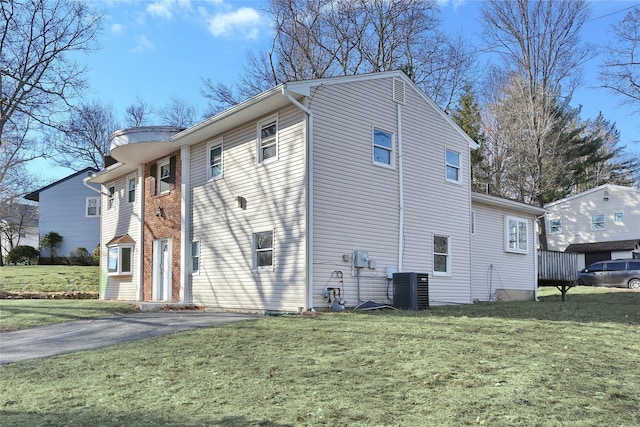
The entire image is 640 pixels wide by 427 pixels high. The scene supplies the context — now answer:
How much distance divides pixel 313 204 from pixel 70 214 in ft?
87.0

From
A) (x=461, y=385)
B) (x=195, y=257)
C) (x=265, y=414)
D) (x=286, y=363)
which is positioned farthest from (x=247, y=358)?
(x=195, y=257)

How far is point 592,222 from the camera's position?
3497 centimetres

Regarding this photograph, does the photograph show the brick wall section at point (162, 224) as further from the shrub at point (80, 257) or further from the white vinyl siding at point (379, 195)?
the shrub at point (80, 257)

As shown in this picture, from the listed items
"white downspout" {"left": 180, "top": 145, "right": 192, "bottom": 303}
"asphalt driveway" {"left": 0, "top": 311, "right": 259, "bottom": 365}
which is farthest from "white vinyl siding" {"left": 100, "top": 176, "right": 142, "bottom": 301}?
"asphalt driveway" {"left": 0, "top": 311, "right": 259, "bottom": 365}

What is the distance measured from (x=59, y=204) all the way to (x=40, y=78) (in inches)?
493

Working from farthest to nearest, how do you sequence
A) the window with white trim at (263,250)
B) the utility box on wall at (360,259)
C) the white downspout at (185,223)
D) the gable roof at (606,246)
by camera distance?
the gable roof at (606,246), the white downspout at (185,223), the window with white trim at (263,250), the utility box on wall at (360,259)

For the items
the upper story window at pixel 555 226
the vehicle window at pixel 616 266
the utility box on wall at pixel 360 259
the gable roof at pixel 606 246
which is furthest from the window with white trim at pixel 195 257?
the upper story window at pixel 555 226

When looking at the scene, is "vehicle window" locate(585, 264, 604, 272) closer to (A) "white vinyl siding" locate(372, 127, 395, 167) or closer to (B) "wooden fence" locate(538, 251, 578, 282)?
(B) "wooden fence" locate(538, 251, 578, 282)

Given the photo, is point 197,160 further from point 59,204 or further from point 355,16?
point 59,204

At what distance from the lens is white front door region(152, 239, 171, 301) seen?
16.5m

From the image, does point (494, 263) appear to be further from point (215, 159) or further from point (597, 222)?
point (597, 222)

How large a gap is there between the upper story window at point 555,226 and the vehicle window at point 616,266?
35.6 ft

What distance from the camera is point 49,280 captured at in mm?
22906

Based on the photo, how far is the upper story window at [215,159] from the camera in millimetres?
14794
